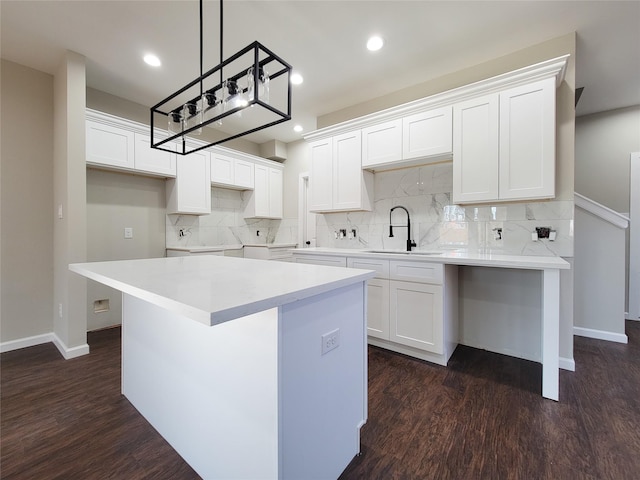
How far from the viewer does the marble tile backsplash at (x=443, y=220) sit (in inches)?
97.9

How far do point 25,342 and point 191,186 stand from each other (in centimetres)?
236

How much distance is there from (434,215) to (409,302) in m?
1.07

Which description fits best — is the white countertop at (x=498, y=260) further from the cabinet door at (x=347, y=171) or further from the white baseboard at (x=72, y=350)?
the white baseboard at (x=72, y=350)

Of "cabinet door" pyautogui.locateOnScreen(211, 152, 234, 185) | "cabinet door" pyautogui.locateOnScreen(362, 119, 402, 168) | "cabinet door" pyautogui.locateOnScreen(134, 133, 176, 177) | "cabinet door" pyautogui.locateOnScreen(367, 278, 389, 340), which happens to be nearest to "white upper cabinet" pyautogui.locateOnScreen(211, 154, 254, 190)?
"cabinet door" pyautogui.locateOnScreen(211, 152, 234, 185)

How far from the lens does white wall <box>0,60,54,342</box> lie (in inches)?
108

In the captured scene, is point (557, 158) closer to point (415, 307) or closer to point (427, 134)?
point (427, 134)

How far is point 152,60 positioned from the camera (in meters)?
2.79

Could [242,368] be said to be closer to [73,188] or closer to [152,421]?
→ [152,421]

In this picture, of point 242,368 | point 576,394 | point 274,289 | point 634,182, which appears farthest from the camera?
point 634,182

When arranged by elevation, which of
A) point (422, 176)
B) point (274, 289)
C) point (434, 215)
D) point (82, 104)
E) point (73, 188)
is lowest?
point (274, 289)

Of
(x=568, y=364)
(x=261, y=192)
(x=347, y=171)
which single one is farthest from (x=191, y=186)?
(x=568, y=364)

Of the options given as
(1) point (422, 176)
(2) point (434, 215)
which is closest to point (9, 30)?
(1) point (422, 176)

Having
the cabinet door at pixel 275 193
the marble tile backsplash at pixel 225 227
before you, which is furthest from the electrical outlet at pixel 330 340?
the cabinet door at pixel 275 193

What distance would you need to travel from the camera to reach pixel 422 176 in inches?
124
